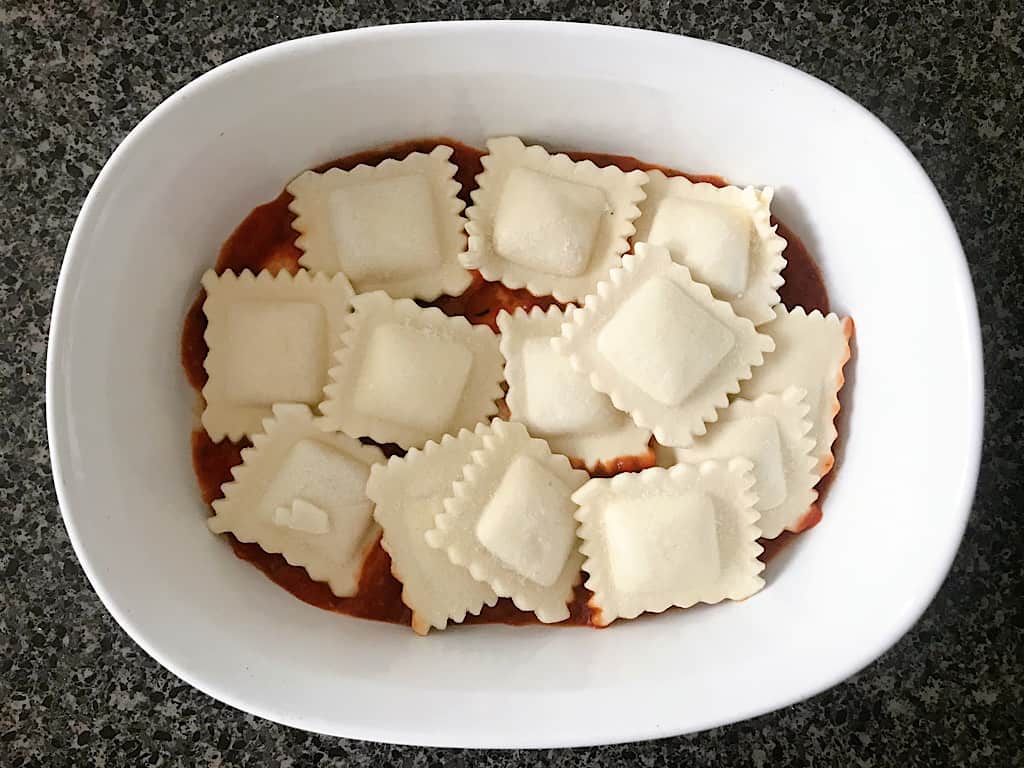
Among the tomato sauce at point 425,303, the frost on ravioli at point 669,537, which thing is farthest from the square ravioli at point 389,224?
the frost on ravioli at point 669,537

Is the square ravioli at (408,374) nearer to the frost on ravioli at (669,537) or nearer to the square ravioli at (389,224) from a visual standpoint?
the square ravioli at (389,224)

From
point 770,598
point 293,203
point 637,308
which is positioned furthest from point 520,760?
point 293,203

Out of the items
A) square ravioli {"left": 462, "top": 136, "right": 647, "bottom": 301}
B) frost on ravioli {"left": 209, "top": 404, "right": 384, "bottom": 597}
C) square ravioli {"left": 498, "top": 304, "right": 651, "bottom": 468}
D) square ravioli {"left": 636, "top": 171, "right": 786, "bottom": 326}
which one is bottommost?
frost on ravioli {"left": 209, "top": 404, "right": 384, "bottom": 597}

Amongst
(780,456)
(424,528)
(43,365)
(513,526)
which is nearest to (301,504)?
(424,528)

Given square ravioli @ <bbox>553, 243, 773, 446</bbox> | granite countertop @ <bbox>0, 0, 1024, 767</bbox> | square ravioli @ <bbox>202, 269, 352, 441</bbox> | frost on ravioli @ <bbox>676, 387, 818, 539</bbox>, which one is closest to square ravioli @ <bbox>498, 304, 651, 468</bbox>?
square ravioli @ <bbox>553, 243, 773, 446</bbox>

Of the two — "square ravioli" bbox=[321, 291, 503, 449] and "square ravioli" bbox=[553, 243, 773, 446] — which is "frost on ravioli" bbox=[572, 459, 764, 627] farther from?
"square ravioli" bbox=[321, 291, 503, 449]

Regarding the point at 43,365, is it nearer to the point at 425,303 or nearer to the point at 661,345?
the point at 425,303

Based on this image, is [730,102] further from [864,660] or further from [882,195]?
[864,660]
